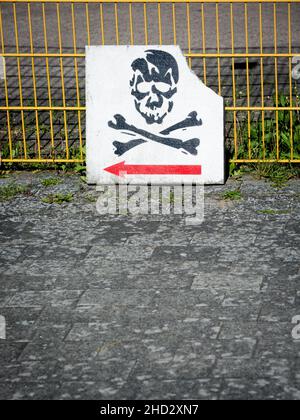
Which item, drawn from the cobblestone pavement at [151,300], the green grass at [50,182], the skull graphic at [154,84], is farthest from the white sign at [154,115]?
the green grass at [50,182]

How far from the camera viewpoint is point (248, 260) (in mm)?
6043

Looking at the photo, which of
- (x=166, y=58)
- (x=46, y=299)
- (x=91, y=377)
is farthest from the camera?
(x=166, y=58)

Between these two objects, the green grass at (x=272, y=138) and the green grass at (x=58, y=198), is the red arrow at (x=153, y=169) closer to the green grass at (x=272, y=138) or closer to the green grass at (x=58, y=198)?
the green grass at (x=58, y=198)

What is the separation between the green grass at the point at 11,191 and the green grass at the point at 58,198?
11.7 inches

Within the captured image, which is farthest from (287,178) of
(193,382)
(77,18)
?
(77,18)

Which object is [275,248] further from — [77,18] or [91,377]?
[77,18]

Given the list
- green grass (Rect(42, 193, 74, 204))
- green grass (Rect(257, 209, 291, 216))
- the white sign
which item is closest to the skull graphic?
the white sign

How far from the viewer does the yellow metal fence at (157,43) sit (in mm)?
7918

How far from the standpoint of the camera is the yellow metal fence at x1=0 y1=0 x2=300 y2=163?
7.92m

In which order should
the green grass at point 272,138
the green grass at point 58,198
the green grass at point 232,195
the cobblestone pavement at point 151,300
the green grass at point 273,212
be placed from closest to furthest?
the cobblestone pavement at point 151,300
the green grass at point 273,212
the green grass at point 232,195
the green grass at point 58,198
the green grass at point 272,138

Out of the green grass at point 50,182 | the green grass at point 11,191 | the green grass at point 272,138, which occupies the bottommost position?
the green grass at point 11,191

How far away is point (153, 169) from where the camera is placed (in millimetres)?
7539
